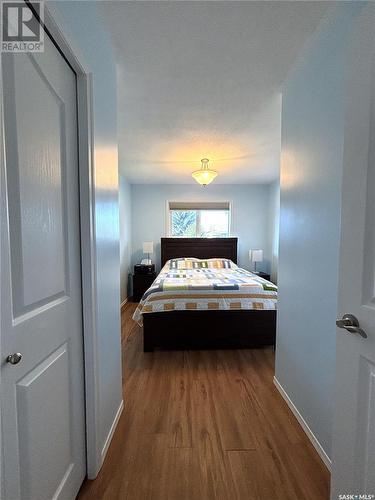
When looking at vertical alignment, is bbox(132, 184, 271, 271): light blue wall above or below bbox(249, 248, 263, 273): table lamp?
above

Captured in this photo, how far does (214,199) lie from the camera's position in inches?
191

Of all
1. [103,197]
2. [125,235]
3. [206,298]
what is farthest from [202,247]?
[103,197]

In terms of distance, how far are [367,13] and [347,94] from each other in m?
0.22

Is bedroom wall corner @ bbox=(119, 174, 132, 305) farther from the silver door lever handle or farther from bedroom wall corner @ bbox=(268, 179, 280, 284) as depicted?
the silver door lever handle

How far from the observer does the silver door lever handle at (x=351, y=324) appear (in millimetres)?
772

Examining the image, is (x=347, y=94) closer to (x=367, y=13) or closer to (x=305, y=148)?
(x=367, y=13)

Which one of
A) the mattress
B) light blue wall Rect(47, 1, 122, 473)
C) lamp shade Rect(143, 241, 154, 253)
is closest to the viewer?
light blue wall Rect(47, 1, 122, 473)

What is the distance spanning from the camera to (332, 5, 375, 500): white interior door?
2.44 ft

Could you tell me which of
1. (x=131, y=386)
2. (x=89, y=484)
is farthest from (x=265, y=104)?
(x=89, y=484)

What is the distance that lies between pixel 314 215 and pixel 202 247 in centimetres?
340

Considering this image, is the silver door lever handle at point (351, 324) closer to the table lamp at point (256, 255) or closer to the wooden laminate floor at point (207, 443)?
the wooden laminate floor at point (207, 443)

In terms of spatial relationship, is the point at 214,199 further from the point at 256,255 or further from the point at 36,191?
the point at 36,191

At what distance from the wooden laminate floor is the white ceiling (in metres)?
2.42

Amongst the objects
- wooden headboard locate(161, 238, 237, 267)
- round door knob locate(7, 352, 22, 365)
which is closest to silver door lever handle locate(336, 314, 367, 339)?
round door knob locate(7, 352, 22, 365)
